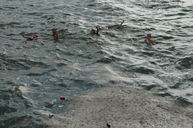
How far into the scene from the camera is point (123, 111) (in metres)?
5.69

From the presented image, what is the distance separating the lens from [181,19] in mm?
10648

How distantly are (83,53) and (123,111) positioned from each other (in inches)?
107

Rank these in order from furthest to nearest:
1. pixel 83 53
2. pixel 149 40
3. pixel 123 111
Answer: pixel 149 40 < pixel 83 53 < pixel 123 111

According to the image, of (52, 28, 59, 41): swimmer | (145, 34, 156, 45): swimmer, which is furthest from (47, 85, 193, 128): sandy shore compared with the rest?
(52, 28, 59, 41): swimmer

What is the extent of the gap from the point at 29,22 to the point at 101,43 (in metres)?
2.56

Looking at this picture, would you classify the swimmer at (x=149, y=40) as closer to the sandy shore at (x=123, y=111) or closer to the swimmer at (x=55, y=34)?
the swimmer at (x=55, y=34)

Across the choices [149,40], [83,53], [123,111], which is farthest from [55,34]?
[123,111]

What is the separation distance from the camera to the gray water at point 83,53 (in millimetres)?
6148

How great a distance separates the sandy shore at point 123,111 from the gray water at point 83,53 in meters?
0.24

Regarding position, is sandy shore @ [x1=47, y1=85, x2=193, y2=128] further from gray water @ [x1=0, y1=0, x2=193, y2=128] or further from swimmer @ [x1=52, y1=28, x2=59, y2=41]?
swimmer @ [x1=52, y1=28, x2=59, y2=41]

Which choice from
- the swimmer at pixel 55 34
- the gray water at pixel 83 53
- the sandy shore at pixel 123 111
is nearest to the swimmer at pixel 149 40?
the gray water at pixel 83 53

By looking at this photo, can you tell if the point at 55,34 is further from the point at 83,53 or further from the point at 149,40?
the point at 149,40

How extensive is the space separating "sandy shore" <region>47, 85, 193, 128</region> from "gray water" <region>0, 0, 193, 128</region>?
24cm

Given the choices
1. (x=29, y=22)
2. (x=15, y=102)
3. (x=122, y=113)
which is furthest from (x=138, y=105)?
(x=29, y=22)
